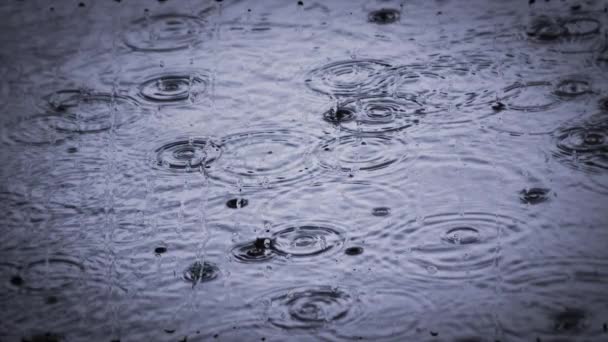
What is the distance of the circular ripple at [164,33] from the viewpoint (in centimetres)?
305

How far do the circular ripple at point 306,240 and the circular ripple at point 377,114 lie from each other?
0.46 metres

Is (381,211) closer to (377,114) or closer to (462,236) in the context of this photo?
(462,236)

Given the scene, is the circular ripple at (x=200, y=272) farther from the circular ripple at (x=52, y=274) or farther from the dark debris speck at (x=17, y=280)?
the dark debris speck at (x=17, y=280)

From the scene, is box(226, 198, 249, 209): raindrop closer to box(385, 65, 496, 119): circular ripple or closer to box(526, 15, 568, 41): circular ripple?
box(385, 65, 496, 119): circular ripple

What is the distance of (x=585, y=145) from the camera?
2383 mm

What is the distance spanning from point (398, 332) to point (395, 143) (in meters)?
0.73

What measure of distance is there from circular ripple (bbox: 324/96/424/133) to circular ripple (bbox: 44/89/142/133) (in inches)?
24.0

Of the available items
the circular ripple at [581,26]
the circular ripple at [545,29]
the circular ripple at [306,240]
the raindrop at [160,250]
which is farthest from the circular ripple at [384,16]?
the raindrop at [160,250]

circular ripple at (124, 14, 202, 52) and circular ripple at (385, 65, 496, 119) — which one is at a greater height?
circular ripple at (124, 14, 202, 52)

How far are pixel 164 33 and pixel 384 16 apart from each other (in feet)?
2.53

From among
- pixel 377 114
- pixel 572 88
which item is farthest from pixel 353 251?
pixel 572 88

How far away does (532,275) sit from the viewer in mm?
1982

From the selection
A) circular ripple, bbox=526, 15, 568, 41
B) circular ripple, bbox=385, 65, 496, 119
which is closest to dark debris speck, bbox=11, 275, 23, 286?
circular ripple, bbox=385, 65, 496, 119

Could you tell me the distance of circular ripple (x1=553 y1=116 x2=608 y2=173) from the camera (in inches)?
91.4
